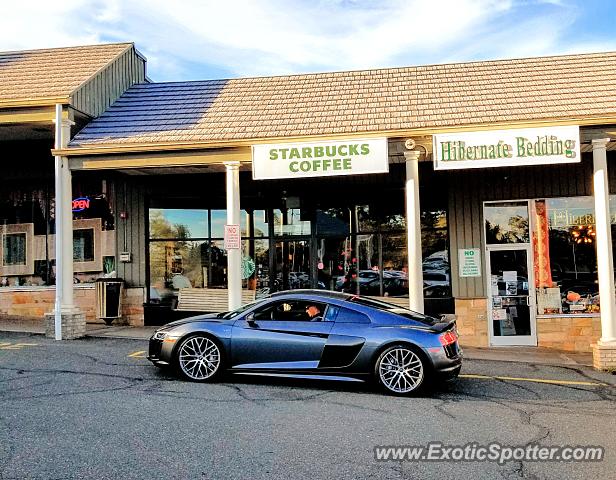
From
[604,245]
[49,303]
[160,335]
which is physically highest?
[604,245]

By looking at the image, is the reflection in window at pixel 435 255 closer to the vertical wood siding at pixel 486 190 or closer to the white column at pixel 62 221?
the vertical wood siding at pixel 486 190

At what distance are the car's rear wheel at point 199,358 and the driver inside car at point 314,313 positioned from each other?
52.4 inches

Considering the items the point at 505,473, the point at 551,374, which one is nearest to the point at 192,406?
the point at 505,473

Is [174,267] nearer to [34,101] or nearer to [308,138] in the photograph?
[34,101]

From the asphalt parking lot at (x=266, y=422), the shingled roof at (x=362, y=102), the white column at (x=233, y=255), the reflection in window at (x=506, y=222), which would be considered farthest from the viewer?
the reflection in window at (x=506, y=222)

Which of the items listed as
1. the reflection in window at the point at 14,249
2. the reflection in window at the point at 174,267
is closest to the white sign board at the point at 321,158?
the reflection in window at the point at 174,267

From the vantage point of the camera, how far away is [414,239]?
11.1 metres

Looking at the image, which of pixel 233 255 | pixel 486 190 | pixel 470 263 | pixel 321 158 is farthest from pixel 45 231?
pixel 486 190

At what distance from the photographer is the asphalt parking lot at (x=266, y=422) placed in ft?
15.7

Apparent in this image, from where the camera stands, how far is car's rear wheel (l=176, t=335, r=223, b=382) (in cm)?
799

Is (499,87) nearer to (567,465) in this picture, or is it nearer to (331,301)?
(331,301)

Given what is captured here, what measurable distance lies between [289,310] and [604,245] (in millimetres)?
6058

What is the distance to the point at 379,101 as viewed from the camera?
1303 centimetres

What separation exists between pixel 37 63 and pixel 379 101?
869 centimetres
